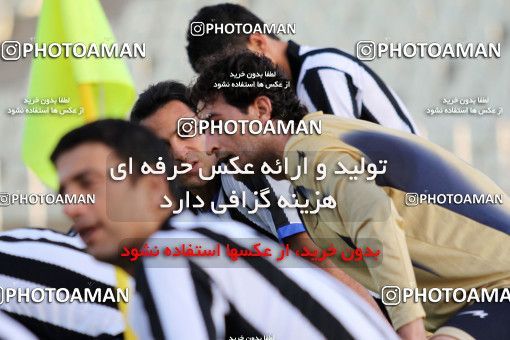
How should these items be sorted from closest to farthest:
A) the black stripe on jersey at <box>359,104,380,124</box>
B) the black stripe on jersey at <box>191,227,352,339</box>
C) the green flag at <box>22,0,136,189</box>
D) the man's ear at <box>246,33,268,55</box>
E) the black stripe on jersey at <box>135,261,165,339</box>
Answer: the black stripe on jersey at <box>135,261,165,339</box> → the black stripe on jersey at <box>191,227,352,339</box> → the black stripe on jersey at <box>359,104,380,124</box> → the man's ear at <box>246,33,268,55</box> → the green flag at <box>22,0,136,189</box>

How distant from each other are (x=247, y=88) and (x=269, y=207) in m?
0.27

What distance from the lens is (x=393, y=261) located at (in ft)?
5.19

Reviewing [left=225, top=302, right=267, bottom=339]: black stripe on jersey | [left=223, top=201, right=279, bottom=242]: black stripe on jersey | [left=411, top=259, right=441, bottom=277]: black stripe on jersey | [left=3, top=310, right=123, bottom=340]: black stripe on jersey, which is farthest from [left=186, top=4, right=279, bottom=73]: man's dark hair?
[left=225, top=302, right=267, bottom=339]: black stripe on jersey

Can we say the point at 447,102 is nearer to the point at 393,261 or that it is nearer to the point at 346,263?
the point at 346,263

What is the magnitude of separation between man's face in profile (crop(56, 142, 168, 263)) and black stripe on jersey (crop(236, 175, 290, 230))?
44 centimetres

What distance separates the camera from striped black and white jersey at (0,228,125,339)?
2.01 metres

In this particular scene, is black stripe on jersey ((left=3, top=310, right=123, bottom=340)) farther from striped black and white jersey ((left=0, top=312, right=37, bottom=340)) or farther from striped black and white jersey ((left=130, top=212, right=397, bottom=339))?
striped black and white jersey ((left=130, top=212, right=397, bottom=339))

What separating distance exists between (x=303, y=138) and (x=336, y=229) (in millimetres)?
175

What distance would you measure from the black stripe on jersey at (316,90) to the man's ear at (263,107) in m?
0.14

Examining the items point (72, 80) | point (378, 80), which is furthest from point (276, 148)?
point (72, 80)

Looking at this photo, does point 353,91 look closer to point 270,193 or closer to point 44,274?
point 270,193

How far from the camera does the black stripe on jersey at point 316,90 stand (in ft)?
7.18

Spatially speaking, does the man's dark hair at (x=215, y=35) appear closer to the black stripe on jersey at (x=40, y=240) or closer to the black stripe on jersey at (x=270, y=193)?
the black stripe on jersey at (x=270, y=193)

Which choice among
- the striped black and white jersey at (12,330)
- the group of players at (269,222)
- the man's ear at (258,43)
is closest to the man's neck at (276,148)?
the group of players at (269,222)
